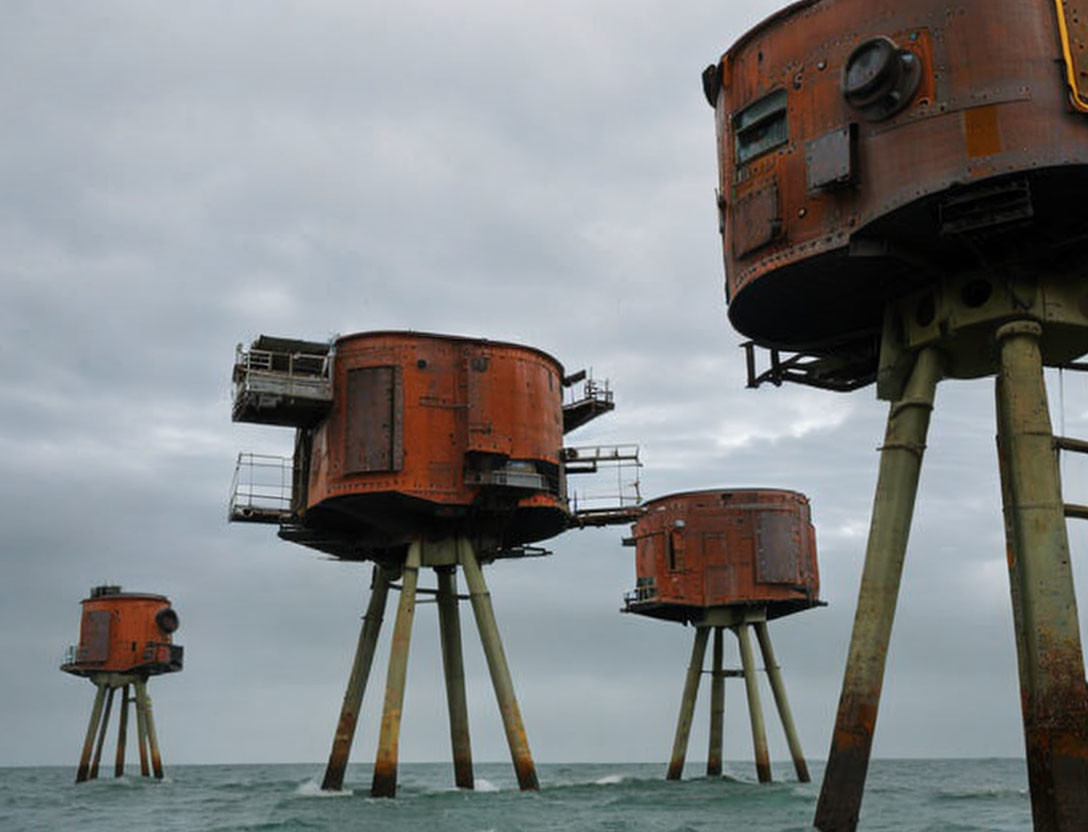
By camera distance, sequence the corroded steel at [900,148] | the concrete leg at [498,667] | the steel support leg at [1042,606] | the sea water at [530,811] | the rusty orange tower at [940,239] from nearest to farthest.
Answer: the steel support leg at [1042,606], the rusty orange tower at [940,239], the corroded steel at [900,148], the sea water at [530,811], the concrete leg at [498,667]

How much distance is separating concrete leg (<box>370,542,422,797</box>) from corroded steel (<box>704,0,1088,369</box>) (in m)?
16.3

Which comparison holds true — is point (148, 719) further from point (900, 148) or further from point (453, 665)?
point (900, 148)

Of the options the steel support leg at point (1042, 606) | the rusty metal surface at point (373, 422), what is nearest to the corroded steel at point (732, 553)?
the rusty metal surface at point (373, 422)

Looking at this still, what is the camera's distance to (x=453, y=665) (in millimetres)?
35719

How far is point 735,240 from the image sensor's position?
17.6m

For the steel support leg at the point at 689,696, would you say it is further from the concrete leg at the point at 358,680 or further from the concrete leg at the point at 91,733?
the concrete leg at the point at 91,733

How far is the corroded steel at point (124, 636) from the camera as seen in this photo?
51.2m

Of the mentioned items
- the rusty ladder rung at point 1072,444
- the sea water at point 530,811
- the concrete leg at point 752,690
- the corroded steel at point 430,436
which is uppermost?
the corroded steel at point 430,436

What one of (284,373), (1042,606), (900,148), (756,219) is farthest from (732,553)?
(1042,606)

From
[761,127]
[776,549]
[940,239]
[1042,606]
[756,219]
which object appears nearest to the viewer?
[1042,606]

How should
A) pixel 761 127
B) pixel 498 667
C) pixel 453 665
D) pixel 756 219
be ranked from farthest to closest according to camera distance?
pixel 453 665, pixel 498 667, pixel 761 127, pixel 756 219

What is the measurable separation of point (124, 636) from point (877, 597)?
42498 mm

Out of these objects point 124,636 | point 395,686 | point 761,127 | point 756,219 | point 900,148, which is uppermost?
point 761,127

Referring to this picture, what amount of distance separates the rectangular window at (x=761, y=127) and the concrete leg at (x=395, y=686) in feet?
56.5
